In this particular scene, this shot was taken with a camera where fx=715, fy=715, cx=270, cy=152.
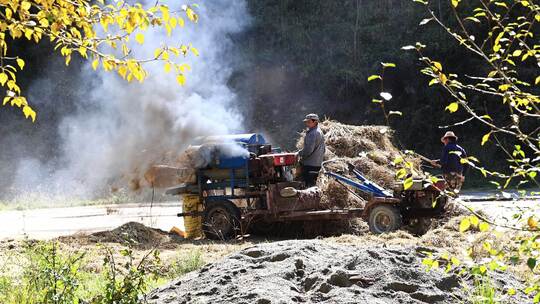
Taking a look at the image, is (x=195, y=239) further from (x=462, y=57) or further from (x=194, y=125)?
(x=462, y=57)

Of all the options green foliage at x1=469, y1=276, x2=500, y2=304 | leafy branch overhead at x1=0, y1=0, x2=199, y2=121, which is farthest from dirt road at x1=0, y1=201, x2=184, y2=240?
green foliage at x1=469, y1=276, x2=500, y2=304

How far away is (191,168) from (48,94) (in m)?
23.0

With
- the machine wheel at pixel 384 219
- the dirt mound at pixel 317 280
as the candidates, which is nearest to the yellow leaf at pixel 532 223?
the dirt mound at pixel 317 280

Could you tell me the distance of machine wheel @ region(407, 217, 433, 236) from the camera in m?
11.7

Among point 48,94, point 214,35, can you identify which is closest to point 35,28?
point 214,35

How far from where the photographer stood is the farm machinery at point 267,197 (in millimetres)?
11633

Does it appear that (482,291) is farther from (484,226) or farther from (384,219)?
(384,219)

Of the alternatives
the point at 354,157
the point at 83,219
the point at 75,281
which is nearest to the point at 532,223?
the point at 75,281

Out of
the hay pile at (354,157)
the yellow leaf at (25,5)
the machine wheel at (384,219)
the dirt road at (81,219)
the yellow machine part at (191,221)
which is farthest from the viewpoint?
the dirt road at (81,219)

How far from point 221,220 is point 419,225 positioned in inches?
131

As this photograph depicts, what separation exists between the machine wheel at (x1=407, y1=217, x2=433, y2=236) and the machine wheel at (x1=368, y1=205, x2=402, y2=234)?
0.34 metres

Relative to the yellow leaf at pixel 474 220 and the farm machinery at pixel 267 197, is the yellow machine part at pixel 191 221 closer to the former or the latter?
the farm machinery at pixel 267 197

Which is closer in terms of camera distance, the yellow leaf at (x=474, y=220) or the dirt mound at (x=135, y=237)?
the yellow leaf at (x=474, y=220)

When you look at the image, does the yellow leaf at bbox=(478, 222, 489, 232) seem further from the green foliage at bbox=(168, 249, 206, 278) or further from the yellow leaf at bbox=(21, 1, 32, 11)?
the green foliage at bbox=(168, 249, 206, 278)
